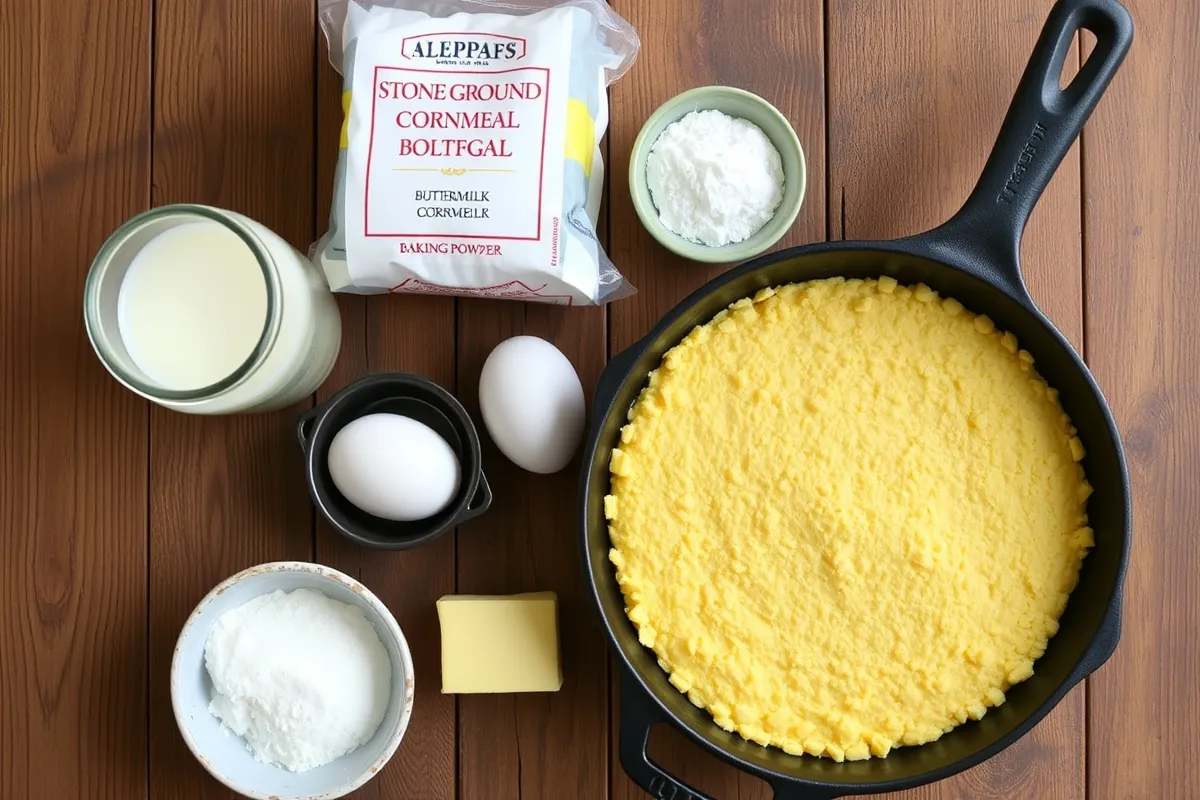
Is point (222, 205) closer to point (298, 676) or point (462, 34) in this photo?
point (462, 34)

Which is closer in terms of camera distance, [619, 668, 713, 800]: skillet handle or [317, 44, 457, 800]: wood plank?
[619, 668, 713, 800]: skillet handle

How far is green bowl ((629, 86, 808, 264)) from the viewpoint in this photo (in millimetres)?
896

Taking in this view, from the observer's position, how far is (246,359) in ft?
2.60

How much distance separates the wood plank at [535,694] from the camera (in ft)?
3.14

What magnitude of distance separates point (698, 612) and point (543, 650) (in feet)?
0.52

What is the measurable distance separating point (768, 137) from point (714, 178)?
9 cm

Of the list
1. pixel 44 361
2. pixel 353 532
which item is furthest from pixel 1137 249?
pixel 44 361

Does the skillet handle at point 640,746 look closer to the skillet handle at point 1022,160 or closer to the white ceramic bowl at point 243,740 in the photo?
the white ceramic bowl at point 243,740

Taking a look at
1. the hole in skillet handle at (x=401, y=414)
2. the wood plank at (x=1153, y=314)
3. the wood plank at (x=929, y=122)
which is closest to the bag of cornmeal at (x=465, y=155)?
the hole in skillet handle at (x=401, y=414)

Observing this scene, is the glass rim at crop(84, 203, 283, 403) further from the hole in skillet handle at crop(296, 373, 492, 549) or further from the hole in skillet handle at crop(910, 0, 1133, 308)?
the hole in skillet handle at crop(910, 0, 1133, 308)

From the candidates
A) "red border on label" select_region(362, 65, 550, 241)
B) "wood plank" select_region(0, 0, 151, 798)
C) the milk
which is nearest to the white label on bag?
"red border on label" select_region(362, 65, 550, 241)

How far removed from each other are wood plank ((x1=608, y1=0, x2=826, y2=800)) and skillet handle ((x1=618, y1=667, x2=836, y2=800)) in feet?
1.14

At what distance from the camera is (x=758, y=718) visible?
0.85 metres

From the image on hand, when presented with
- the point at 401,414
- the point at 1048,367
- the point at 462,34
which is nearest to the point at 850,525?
the point at 1048,367
